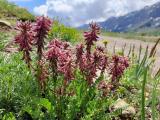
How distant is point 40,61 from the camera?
17.4 feet

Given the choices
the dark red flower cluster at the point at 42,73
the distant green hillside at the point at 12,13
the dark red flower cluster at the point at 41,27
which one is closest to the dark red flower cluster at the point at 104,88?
the dark red flower cluster at the point at 42,73

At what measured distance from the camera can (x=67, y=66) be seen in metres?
5.35

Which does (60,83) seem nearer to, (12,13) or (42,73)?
(42,73)

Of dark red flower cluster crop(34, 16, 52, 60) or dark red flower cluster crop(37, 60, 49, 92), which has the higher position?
dark red flower cluster crop(34, 16, 52, 60)

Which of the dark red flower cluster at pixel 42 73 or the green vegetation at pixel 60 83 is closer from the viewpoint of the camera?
the green vegetation at pixel 60 83

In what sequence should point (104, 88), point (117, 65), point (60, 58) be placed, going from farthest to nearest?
1. point (104, 88)
2. point (117, 65)
3. point (60, 58)

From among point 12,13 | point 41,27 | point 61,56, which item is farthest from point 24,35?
point 12,13

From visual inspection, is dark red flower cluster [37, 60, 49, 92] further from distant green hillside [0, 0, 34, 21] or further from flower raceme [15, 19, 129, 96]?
distant green hillside [0, 0, 34, 21]

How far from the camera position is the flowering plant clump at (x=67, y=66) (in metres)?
5.12

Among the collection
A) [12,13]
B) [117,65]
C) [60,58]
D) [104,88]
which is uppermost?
[12,13]

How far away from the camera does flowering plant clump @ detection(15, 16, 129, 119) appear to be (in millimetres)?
5117

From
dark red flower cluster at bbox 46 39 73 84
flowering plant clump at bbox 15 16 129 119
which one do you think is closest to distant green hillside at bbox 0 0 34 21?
flowering plant clump at bbox 15 16 129 119

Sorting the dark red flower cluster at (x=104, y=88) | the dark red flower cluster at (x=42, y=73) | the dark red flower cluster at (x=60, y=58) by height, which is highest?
the dark red flower cluster at (x=60, y=58)

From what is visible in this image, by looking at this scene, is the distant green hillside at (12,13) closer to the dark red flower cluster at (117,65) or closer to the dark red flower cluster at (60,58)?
the dark red flower cluster at (117,65)
